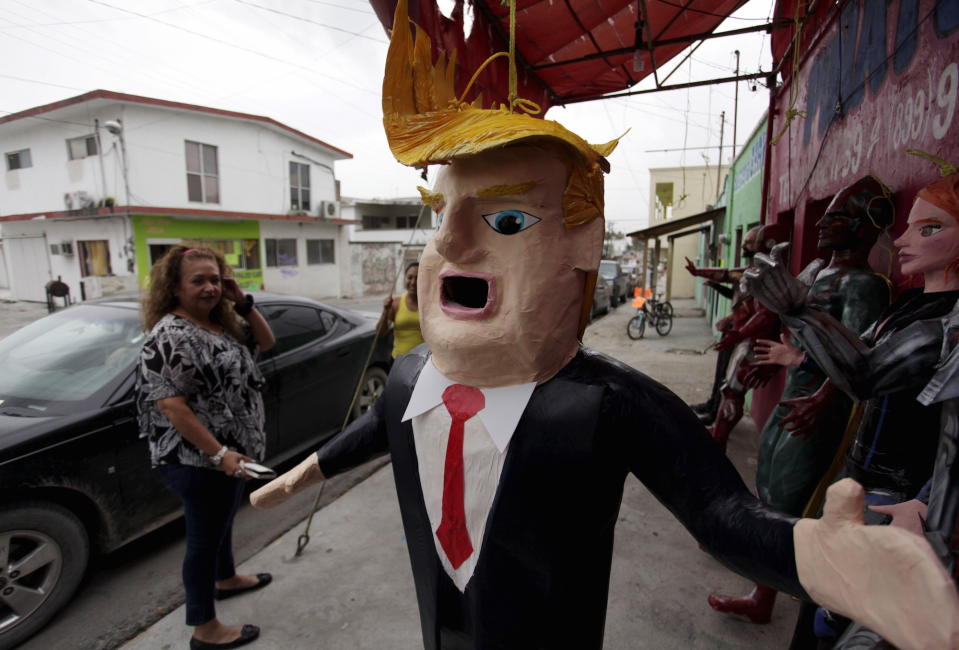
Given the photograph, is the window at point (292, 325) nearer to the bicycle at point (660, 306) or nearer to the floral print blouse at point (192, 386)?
the floral print blouse at point (192, 386)

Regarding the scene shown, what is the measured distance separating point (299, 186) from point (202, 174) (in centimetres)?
337

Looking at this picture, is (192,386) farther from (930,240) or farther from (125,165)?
(125,165)

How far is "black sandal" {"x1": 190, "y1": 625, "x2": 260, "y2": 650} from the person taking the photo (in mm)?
2240

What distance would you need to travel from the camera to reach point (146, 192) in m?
13.4

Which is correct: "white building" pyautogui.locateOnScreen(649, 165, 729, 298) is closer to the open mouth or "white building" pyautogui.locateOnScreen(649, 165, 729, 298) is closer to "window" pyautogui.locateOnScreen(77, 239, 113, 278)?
"window" pyautogui.locateOnScreen(77, 239, 113, 278)

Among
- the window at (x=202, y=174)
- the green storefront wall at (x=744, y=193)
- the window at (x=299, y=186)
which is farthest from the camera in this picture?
the window at (x=299, y=186)

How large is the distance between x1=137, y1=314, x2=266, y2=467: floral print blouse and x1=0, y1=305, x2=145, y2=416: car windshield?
861 mm

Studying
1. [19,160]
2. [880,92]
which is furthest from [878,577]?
[19,160]

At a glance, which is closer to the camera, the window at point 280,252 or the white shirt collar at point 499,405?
the white shirt collar at point 499,405

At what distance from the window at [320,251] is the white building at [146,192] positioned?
2.8 inches

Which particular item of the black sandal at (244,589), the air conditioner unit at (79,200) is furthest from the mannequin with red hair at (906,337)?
the air conditioner unit at (79,200)

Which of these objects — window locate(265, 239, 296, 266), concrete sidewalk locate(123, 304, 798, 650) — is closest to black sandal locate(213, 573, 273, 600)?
concrete sidewalk locate(123, 304, 798, 650)

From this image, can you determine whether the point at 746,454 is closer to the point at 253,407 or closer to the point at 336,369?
the point at 336,369

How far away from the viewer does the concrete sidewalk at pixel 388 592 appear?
2.34 meters
